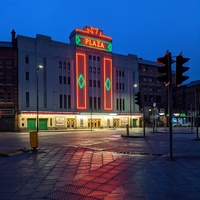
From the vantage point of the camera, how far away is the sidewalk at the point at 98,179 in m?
6.22

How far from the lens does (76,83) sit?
6181cm

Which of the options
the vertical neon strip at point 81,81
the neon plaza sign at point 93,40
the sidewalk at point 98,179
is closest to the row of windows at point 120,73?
the neon plaza sign at point 93,40

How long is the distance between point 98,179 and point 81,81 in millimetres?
55312

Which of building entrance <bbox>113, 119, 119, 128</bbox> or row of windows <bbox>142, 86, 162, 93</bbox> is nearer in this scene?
building entrance <bbox>113, 119, 119, 128</bbox>

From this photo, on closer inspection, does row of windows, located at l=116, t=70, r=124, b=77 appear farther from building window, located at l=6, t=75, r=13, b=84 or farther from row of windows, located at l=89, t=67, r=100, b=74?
building window, located at l=6, t=75, r=13, b=84

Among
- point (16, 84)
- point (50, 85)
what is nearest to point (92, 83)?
point (50, 85)

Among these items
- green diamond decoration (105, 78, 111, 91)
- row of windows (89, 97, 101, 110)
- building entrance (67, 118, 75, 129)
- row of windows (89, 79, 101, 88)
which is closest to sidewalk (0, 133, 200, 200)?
building entrance (67, 118, 75, 129)

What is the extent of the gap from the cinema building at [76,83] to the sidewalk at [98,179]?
41.4 meters

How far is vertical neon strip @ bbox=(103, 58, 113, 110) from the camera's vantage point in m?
66.5

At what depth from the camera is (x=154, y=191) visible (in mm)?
6441

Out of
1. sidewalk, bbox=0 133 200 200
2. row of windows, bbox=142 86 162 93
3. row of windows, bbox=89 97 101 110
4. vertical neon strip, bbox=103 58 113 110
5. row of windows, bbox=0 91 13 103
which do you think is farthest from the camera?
row of windows, bbox=142 86 162 93

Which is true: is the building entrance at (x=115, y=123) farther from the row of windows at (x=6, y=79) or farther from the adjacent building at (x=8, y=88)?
the row of windows at (x=6, y=79)

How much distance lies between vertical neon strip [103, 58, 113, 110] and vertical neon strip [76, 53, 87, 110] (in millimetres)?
5616

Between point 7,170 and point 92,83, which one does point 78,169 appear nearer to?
point 7,170
